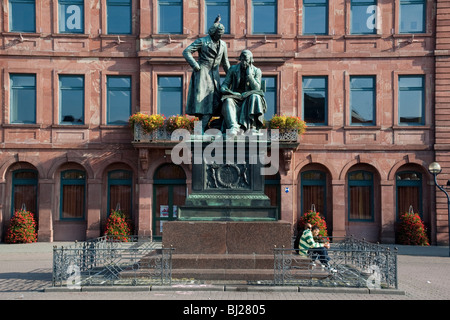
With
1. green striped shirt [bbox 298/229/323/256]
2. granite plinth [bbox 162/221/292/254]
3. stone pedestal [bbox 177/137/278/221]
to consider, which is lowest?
green striped shirt [bbox 298/229/323/256]

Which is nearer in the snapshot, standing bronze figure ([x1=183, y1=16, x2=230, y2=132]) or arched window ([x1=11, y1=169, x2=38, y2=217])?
standing bronze figure ([x1=183, y1=16, x2=230, y2=132])

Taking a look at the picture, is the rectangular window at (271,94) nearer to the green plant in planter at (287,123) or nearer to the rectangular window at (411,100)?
the green plant in planter at (287,123)

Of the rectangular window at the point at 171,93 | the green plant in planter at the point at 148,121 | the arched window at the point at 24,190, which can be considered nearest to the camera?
the green plant in planter at the point at 148,121

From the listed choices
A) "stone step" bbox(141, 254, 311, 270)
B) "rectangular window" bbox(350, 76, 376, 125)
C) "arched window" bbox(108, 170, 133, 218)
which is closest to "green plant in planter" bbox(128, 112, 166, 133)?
"arched window" bbox(108, 170, 133, 218)

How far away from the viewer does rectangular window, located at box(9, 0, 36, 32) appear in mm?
25594

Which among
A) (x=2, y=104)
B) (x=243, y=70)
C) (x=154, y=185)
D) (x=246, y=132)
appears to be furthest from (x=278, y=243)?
(x=2, y=104)

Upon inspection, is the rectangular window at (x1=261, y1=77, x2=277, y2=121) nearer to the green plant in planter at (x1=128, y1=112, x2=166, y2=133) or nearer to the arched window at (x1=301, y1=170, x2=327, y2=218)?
the arched window at (x1=301, y1=170, x2=327, y2=218)

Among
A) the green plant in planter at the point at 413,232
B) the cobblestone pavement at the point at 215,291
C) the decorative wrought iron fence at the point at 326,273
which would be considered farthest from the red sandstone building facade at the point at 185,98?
the decorative wrought iron fence at the point at 326,273

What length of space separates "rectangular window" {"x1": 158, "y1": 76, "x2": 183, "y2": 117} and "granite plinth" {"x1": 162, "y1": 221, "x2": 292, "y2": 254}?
48.8 feet

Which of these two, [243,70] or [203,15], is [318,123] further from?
[243,70]

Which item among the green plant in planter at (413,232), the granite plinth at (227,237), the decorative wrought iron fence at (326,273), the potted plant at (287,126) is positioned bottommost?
the green plant in planter at (413,232)

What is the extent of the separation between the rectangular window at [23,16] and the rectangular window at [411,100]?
17.4 m

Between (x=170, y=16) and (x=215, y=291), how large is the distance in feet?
60.5

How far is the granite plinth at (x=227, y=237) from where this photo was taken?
11.2m
